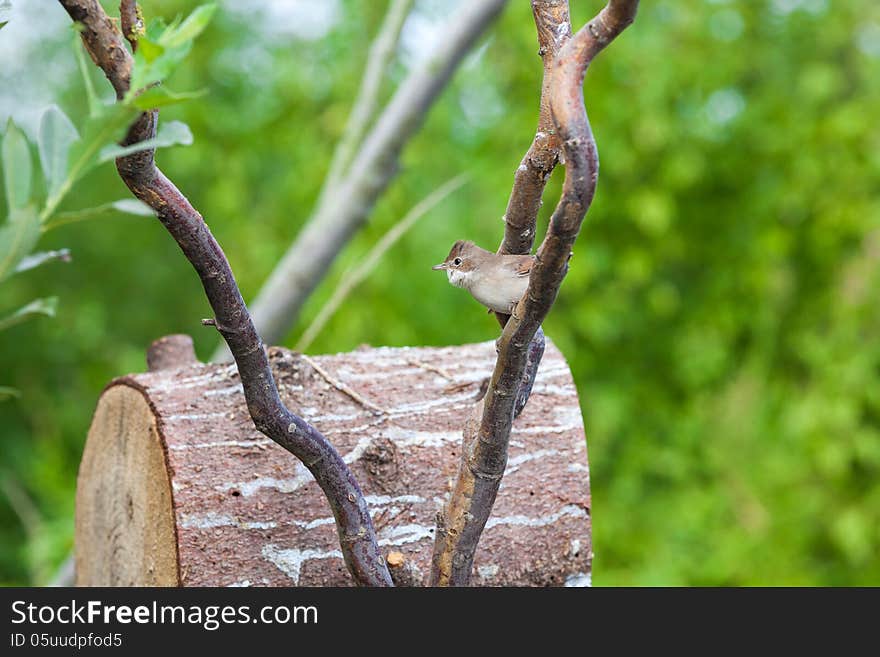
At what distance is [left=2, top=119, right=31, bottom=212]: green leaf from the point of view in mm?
477

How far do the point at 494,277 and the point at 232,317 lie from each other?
21 centimetres

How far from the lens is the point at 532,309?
67 cm

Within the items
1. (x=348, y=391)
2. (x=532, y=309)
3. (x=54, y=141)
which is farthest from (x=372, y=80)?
(x=54, y=141)

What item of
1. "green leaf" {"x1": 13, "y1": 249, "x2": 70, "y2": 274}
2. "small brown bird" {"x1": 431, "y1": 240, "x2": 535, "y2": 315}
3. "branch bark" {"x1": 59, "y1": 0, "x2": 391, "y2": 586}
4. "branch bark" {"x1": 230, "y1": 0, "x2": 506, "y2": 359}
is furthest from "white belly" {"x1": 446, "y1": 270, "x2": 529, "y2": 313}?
"branch bark" {"x1": 230, "y1": 0, "x2": 506, "y2": 359}

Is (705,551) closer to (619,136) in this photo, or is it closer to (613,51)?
(619,136)

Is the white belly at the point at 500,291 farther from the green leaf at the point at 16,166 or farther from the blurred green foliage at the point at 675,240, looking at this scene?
the blurred green foliage at the point at 675,240

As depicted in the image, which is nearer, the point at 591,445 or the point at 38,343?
the point at 591,445

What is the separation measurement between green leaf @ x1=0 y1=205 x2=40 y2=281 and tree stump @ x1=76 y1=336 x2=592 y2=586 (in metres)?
0.52

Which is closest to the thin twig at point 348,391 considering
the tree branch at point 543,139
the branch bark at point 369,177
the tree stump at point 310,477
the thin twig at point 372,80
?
the tree stump at point 310,477

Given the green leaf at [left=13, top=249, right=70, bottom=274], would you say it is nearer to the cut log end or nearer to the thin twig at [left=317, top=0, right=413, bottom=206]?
the cut log end

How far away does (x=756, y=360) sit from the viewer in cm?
265

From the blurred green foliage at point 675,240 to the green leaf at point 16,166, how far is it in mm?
1818

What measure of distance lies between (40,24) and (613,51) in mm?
1644

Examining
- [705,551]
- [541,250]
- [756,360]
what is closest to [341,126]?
[756,360]
